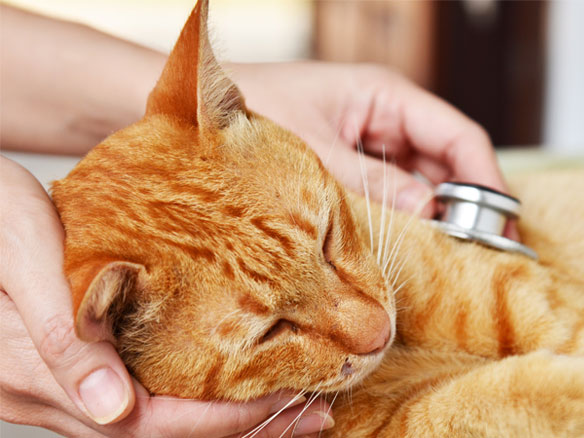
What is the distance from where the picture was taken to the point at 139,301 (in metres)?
0.97

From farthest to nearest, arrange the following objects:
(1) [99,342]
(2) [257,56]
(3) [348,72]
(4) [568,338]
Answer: (2) [257,56], (3) [348,72], (4) [568,338], (1) [99,342]

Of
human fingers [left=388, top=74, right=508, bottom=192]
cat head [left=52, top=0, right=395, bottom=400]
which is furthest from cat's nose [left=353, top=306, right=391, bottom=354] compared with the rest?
human fingers [left=388, top=74, right=508, bottom=192]

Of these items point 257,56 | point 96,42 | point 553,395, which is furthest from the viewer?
point 257,56

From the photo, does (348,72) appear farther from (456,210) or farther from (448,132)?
(456,210)

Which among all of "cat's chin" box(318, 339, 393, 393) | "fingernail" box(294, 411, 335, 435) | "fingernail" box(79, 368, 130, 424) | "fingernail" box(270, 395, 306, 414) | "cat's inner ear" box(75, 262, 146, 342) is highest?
"cat's inner ear" box(75, 262, 146, 342)

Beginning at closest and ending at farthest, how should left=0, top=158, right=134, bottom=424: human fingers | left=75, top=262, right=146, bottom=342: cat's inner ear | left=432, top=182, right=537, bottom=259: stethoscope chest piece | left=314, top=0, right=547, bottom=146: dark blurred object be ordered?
left=75, top=262, right=146, bottom=342: cat's inner ear < left=0, top=158, right=134, bottom=424: human fingers < left=432, top=182, right=537, bottom=259: stethoscope chest piece < left=314, top=0, right=547, bottom=146: dark blurred object

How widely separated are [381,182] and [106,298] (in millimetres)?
938

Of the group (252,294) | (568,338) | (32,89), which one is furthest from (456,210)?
(32,89)

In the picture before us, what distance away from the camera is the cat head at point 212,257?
3.22 ft

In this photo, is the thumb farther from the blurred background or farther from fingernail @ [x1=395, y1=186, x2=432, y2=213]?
the blurred background

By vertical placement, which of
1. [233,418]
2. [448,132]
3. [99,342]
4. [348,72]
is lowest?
[233,418]

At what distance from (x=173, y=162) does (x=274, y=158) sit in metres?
0.20

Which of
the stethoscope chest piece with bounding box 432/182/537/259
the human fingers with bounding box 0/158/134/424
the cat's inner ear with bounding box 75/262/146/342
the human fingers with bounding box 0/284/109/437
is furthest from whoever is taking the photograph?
the stethoscope chest piece with bounding box 432/182/537/259

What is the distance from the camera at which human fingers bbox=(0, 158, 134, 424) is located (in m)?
0.91
